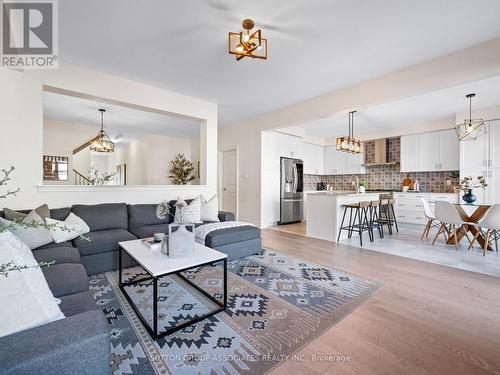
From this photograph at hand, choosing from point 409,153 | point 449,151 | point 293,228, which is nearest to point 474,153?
point 449,151

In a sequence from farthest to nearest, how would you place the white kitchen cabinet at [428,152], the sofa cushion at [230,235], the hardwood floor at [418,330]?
1. the white kitchen cabinet at [428,152]
2. the sofa cushion at [230,235]
3. the hardwood floor at [418,330]

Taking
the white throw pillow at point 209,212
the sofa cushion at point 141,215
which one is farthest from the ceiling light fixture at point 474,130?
the sofa cushion at point 141,215

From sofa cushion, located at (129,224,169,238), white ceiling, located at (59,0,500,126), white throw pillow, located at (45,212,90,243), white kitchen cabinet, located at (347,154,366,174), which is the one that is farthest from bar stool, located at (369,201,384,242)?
white throw pillow, located at (45,212,90,243)

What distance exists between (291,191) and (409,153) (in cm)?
332

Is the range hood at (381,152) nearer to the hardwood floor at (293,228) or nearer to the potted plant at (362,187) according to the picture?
the potted plant at (362,187)

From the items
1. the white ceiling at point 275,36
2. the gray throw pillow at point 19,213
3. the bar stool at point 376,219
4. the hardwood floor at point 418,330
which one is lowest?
the hardwood floor at point 418,330

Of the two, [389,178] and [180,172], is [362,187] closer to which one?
[389,178]

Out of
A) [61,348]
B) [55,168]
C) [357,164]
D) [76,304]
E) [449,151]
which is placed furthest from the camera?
[357,164]

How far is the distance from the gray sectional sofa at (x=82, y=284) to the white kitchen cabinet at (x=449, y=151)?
5.31m

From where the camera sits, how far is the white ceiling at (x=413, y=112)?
391cm

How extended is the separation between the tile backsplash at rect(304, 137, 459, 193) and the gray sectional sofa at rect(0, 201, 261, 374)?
5.39 meters

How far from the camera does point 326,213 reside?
4492 millimetres

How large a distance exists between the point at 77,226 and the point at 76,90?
187 centimetres

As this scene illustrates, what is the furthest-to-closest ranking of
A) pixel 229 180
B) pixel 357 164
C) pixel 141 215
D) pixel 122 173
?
pixel 122 173, pixel 357 164, pixel 229 180, pixel 141 215
